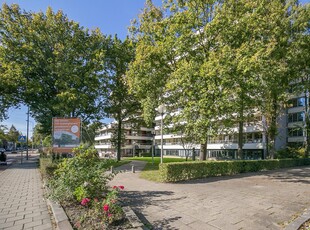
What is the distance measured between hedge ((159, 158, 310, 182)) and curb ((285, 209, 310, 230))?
6177 millimetres

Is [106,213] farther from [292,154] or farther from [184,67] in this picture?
[292,154]

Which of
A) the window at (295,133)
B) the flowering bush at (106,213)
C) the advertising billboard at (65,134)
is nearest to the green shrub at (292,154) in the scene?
the window at (295,133)

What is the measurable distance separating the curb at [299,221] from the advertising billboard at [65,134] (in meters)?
10.2

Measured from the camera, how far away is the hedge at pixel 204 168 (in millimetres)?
11227

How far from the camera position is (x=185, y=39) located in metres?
14.2

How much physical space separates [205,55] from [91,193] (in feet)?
39.5

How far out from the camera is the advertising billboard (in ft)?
39.0

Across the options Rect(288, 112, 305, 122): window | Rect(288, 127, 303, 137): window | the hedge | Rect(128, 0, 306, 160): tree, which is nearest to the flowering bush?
the hedge

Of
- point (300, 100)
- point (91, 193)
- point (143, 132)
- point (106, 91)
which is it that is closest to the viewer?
point (91, 193)

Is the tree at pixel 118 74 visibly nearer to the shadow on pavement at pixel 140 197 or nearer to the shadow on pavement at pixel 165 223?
the shadow on pavement at pixel 140 197

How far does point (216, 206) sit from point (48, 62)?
66.4ft

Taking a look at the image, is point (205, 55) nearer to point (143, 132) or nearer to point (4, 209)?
point (4, 209)

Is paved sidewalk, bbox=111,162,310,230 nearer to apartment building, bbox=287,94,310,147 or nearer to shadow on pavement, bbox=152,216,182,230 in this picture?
shadow on pavement, bbox=152,216,182,230

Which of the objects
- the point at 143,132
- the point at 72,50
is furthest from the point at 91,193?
the point at 143,132
